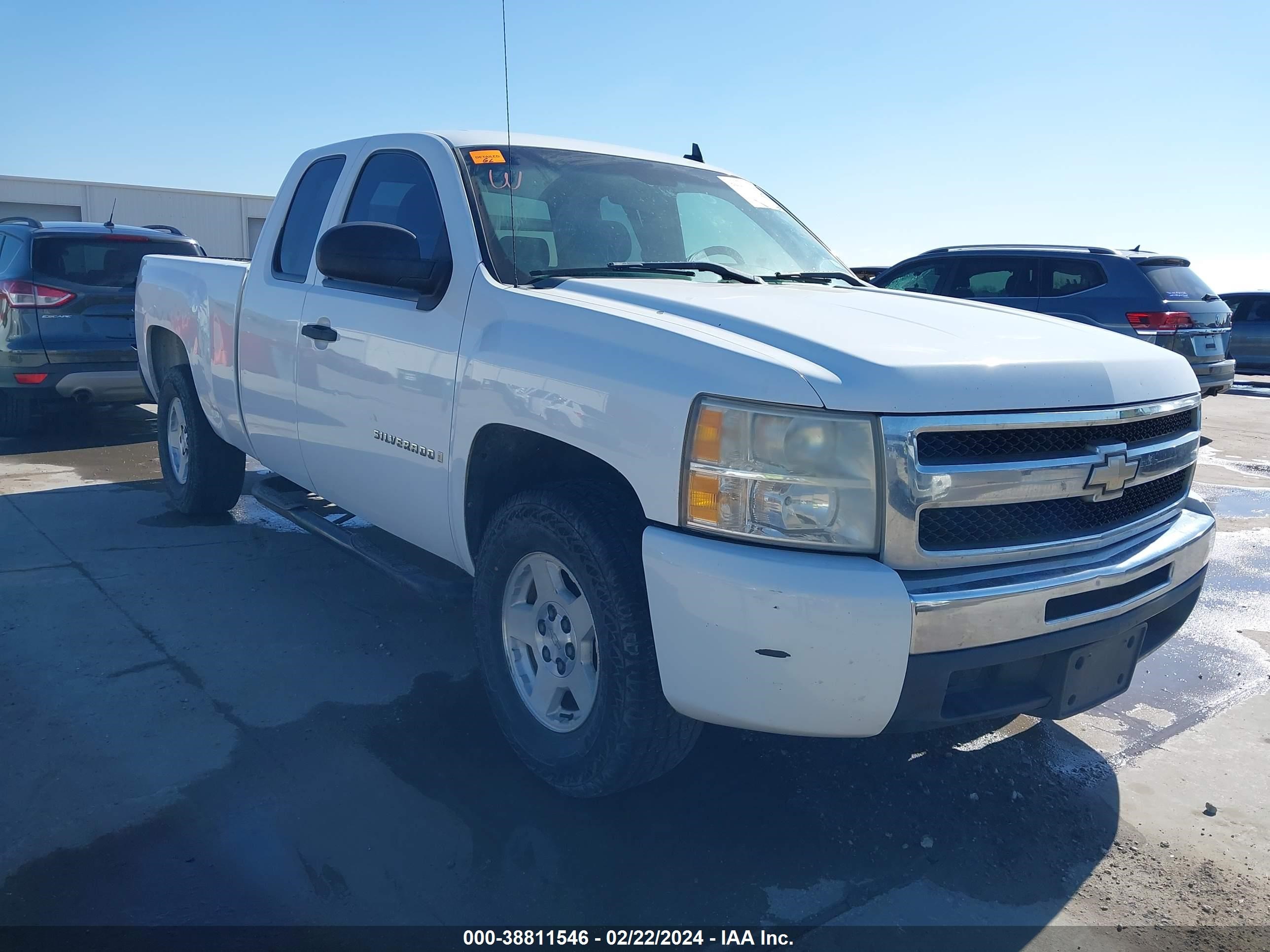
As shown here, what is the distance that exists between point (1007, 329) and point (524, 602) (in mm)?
1661

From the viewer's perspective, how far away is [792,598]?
7.36ft

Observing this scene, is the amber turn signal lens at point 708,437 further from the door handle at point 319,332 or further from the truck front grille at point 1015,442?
the door handle at point 319,332

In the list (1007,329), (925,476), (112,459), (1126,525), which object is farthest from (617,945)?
(112,459)

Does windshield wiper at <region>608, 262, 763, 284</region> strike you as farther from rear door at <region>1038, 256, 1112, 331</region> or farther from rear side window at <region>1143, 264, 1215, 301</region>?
rear side window at <region>1143, 264, 1215, 301</region>

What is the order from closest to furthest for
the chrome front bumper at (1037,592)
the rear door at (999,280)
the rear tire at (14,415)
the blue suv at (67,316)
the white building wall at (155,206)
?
the chrome front bumper at (1037,592), the blue suv at (67,316), the rear tire at (14,415), the rear door at (999,280), the white building wall at (155,206)

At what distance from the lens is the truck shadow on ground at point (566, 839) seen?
2504mm

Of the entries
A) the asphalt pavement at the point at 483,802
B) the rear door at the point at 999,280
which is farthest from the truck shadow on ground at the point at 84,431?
the rear door at the point at 999,280

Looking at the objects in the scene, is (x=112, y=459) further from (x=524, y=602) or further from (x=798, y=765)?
(x=798, y=765)

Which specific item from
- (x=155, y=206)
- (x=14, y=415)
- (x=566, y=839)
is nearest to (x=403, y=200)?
(x=566, y=839)

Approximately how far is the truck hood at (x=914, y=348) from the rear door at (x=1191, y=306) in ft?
23.4

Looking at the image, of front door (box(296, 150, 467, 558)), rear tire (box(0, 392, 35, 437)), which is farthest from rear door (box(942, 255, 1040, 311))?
rear tire (box(0, 392, 35, 437))

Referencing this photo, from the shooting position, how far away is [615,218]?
12.2 ft

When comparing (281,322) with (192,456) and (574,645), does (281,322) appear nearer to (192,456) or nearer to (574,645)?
(192,456)

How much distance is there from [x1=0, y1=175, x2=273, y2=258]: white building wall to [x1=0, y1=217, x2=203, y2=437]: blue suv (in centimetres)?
2515
